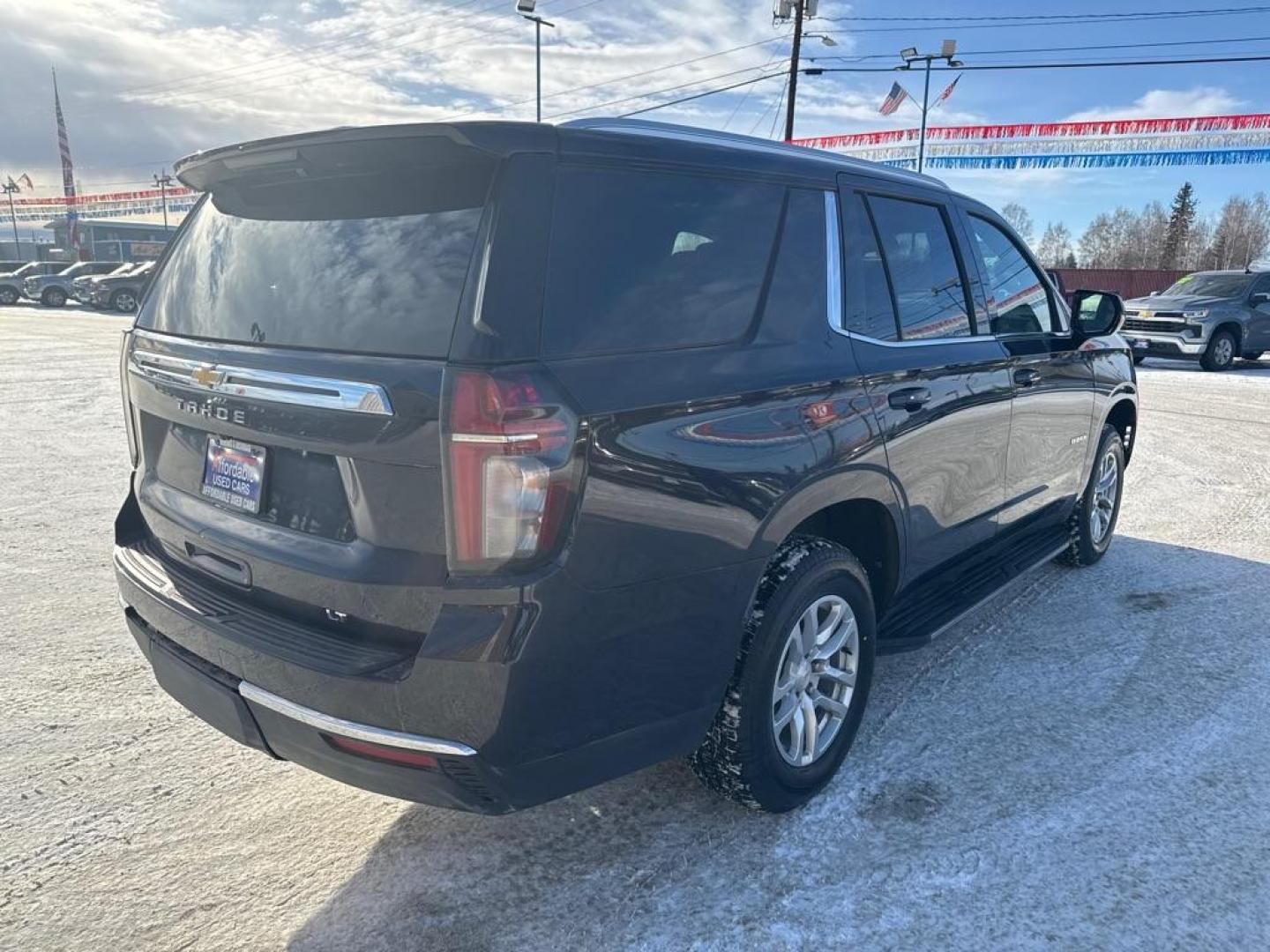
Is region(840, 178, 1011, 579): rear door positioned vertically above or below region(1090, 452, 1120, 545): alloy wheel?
above

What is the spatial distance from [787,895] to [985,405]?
2136 mm

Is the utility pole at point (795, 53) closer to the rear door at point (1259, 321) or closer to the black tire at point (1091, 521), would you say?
the rear door at point (1259, 321)

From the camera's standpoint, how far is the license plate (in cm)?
234

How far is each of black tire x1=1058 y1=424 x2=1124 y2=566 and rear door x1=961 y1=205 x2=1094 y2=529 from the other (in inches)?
9.1

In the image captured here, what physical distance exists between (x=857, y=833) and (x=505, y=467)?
5.44 feet

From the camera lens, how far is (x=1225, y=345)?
16.3 metres

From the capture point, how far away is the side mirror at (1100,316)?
→ 466cm

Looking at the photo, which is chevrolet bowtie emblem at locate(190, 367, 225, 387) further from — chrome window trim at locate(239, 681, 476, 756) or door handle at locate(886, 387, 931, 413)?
door handle at locate(886, 387, 931, 413)

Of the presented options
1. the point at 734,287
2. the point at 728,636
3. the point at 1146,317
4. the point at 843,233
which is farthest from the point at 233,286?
the point at 1146,317

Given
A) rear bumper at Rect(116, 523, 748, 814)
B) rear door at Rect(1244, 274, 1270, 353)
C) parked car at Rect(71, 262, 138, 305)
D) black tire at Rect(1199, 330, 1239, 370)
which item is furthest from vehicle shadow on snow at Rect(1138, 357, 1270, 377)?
parked car at Rect(71, 262, 138, 305)

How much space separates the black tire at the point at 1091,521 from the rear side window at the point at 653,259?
10.4ft

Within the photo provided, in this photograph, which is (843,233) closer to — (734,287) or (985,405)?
(734,287)

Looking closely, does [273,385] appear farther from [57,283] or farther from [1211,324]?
[57,283]

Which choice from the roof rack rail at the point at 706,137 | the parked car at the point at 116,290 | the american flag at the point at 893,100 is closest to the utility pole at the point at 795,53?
the american flag at the point at 893,100
